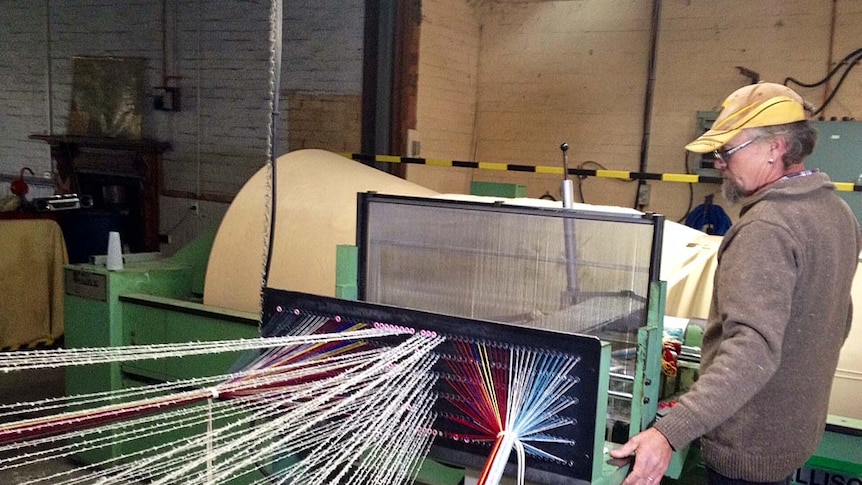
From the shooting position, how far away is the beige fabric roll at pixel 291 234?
8.09 ft

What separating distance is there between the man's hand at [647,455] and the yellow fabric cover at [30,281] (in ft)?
13.1

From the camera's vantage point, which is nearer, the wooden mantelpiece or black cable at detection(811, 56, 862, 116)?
black cable at detection(811, 56, 862, 116)

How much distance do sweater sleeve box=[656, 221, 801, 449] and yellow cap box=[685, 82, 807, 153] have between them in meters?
0.19

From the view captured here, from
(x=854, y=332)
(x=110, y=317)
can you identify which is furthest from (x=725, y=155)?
(x=110, y=317)

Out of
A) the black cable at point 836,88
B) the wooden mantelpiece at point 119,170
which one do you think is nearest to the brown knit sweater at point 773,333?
the black cable at point 836,88

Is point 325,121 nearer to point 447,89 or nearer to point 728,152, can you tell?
point 447,89

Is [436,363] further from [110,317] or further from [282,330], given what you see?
[110,317]

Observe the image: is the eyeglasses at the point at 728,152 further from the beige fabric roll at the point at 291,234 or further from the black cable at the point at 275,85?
the beige fabric roll at the point at 291,234

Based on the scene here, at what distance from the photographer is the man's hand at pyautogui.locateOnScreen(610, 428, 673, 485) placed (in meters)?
1.16

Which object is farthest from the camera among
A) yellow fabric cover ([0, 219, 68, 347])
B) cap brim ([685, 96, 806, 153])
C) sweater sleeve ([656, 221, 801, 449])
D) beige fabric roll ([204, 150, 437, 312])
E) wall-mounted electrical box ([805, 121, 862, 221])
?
yellow fabric cover ([0, 219, 68, 347])

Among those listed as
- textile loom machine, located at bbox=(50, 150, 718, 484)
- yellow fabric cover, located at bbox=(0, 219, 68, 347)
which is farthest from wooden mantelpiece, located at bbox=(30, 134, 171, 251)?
textile loom machine, located at bbox=(50, 150, 718, 484)

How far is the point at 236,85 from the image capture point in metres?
4.88

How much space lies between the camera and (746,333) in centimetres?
116

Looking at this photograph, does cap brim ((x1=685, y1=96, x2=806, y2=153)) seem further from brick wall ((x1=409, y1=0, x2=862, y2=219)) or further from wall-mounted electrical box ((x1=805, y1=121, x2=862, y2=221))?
brick wall ((x1=409, y1=0, x2=862, y2=219))
